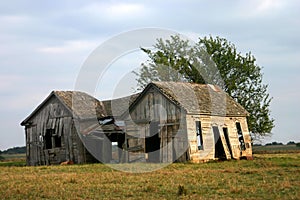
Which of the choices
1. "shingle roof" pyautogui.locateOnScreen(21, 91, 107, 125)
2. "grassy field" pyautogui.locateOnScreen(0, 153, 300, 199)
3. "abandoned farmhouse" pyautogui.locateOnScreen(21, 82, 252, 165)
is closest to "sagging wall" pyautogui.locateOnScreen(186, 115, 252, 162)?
"abandoned farmhouse" pyautogui.locateOnScreen(21, 82, 252, 165)

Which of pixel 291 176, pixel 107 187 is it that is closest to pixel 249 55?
pixel 291 176

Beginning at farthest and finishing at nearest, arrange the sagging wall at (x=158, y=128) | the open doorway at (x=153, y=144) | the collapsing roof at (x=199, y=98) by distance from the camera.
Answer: the open doorway at (x=153, y=144) → the collapsing roof at (x=199, y=98) → the sagging wall at (x=158, y=128)

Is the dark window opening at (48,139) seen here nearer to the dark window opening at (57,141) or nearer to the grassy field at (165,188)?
the dark window opening at (57,141)

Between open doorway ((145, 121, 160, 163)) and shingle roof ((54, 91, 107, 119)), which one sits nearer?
open doorway ((145, 121, 160, 163))

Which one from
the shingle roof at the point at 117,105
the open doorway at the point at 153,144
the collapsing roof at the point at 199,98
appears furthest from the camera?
the shingle roof at the point at 117,105

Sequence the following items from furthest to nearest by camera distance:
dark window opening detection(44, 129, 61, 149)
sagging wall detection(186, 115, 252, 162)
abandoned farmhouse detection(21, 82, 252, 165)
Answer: dark window opening detection(44, 129, 61, 149), abandoned farmhouse detection(21, 82, 252, 165), sagging wall detection(186, 115, 252, 162)

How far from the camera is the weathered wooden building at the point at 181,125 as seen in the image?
103 ft

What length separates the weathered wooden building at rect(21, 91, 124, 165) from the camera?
120ft

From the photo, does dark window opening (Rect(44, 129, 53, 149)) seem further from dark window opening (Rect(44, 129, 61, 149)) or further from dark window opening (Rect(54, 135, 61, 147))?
dark window opening (Rect(54, 135, 61, 147))

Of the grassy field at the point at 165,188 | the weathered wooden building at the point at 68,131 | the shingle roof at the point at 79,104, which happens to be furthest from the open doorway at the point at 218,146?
the grassy field at the point at 165,188

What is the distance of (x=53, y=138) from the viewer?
125 feet

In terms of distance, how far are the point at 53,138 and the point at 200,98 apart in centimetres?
1174

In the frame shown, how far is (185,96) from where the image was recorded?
3362 centimetres

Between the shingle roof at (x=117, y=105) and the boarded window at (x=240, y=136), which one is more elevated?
the shingle roof at (x=117, y=105)
